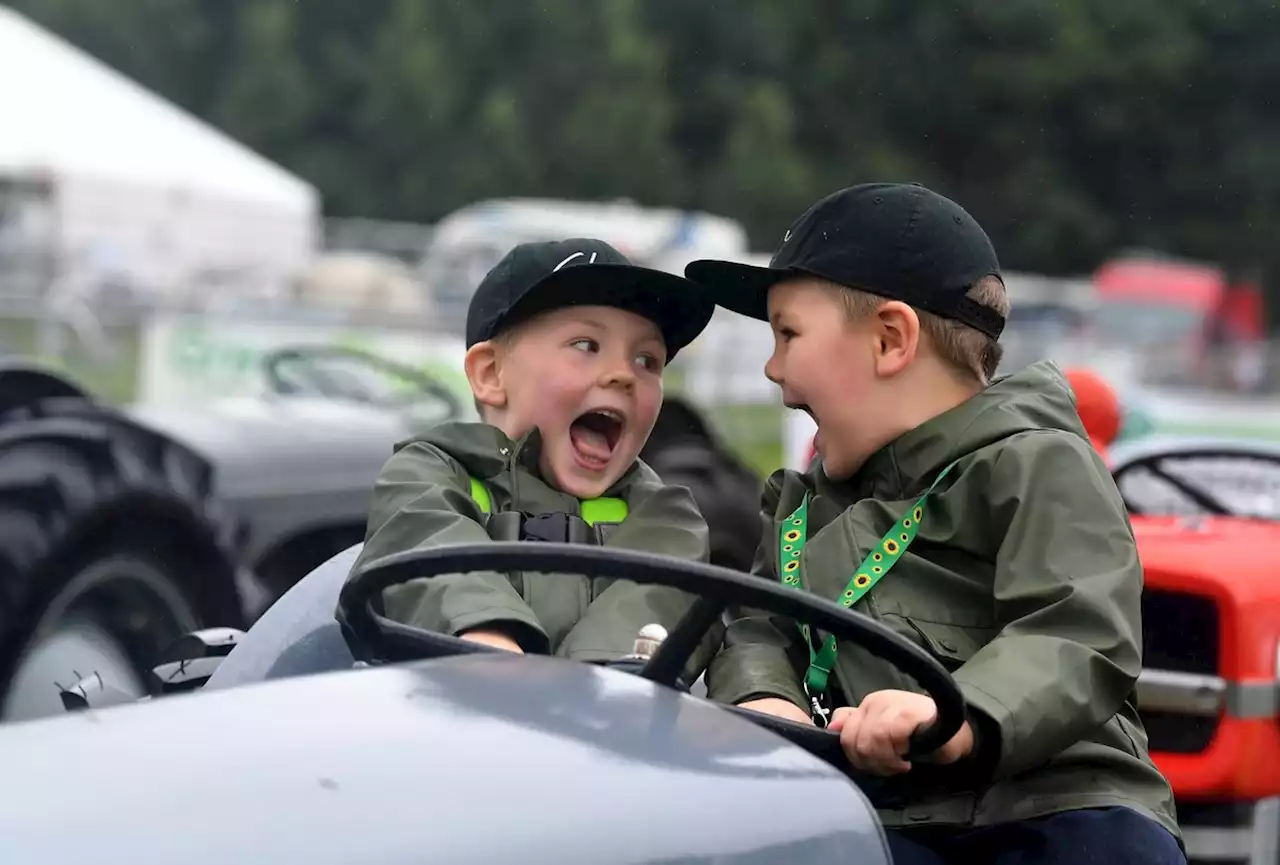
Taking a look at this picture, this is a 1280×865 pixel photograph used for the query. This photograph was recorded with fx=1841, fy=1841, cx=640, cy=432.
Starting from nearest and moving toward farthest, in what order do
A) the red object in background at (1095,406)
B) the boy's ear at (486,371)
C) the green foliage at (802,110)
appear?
1. the boy's ear at (486,371)
2. the red object in background at (1095,406)
3. the green foliage at (802,110)

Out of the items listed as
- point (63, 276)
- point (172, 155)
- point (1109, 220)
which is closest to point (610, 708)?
point (63, 276)

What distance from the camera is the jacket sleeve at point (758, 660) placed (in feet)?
→ 7.32

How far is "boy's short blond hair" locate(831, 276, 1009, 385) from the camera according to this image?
94.0 inches

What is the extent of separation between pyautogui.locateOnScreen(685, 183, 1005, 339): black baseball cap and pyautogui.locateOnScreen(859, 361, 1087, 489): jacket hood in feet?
0.34

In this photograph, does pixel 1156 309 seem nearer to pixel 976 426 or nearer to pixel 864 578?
pixel 976 426

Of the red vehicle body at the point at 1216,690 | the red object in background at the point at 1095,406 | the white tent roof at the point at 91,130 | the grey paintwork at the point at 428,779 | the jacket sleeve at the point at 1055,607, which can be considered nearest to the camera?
the grey paintwork at the point at 428,779

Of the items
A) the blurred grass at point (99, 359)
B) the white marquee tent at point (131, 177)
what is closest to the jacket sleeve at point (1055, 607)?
the blurred grass at point (99, 359)

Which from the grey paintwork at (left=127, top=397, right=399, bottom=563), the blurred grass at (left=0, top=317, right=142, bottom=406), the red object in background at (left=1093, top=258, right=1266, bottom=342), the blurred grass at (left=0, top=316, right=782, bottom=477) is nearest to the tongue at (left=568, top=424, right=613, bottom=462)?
the grey paintwork at (left=127, top=397, right=399, bottom=563)

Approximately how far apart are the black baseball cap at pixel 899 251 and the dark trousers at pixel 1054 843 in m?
0.66

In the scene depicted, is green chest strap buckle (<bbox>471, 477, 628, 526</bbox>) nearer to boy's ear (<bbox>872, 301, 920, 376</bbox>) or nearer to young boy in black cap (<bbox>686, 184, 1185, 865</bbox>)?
young boy in black cap (<bbox>686, 184, 1185, 865</bbox>)

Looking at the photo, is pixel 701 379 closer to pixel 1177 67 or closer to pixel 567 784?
pixel 567 784

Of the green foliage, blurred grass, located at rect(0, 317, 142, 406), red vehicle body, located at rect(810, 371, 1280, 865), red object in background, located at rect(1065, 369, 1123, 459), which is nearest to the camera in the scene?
red vehicle body, located at rect(810, 371, 1280, 865)

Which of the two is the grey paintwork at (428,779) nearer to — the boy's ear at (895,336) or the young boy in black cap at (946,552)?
the young boy in black cap at (946,552)

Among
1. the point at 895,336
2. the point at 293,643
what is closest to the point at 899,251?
the point at 895,336
